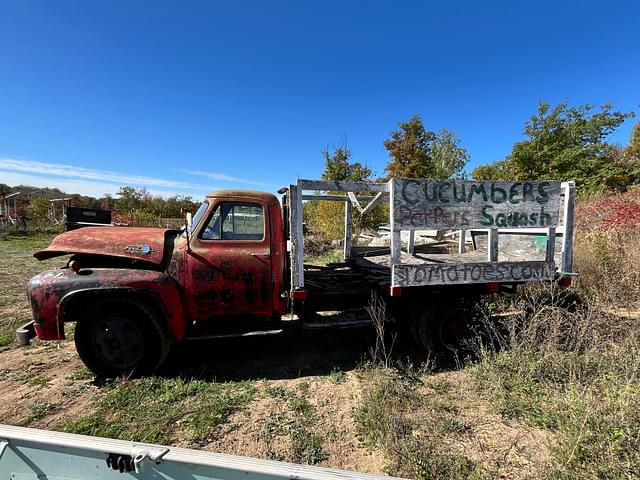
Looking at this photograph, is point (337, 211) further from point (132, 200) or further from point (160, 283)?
point (132, 200)

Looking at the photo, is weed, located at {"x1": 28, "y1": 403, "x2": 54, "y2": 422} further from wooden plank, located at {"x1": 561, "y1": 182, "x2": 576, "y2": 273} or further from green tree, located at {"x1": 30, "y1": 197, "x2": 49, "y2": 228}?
green tree, located at {"x1": 30, "y1": 197, "x2": 49, "y2": 228}

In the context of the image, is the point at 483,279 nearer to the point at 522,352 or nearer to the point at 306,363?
the point at 522,352

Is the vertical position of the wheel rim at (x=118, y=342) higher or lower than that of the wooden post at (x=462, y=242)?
lower

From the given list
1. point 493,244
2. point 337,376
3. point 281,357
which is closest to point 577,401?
point 493,244

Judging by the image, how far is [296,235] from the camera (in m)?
3.31

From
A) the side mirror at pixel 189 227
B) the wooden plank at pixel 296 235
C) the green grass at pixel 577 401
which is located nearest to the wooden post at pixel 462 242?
the green grass at pixel 577 401

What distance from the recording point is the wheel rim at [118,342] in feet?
10.7

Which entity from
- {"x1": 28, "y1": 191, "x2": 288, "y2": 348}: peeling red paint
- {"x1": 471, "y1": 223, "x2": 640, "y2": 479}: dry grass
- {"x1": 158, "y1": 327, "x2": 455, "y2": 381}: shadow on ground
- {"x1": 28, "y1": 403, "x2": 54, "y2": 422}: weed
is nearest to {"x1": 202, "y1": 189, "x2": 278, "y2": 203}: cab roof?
{"x1": 28, "y1": 191, "x2": 288, "y2": 348}: peeling red paint

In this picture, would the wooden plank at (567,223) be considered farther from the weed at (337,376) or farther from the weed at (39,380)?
the weed at (39,380)

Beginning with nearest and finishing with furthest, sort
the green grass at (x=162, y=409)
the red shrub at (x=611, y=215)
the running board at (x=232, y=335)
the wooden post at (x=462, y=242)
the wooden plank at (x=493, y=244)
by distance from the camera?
the green grass at (x=162, y=409), the running board at (x=232, y=335), the wooden plank at (x=493, y=244), the wooden post at (x=462, y=242), the red shrub at (x=611, y=215)

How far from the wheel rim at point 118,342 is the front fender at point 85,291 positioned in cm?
32

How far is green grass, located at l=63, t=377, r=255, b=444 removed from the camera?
2506 mm

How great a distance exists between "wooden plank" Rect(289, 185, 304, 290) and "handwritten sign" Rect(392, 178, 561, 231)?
3.52 feet

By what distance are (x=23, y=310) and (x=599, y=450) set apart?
8.32 m
